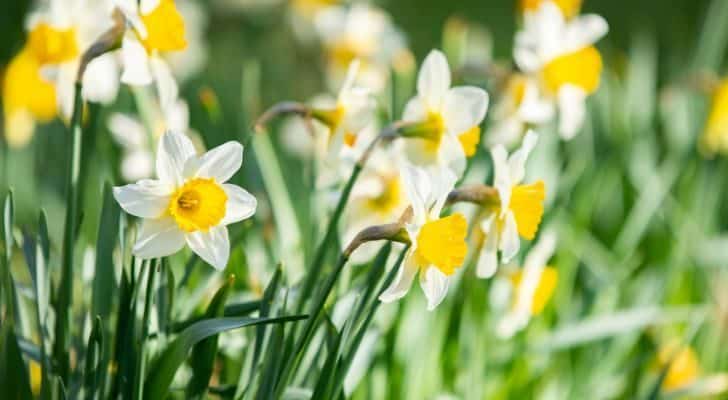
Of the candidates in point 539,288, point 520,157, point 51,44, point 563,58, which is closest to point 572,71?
point 563,58

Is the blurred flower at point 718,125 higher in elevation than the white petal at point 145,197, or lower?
lower

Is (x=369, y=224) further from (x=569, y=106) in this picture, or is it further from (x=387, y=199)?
(x=569, y=106)

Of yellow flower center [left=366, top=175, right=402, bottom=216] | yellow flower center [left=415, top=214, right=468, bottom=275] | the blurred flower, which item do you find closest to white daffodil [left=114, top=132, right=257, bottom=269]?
yellow flower center [left=415, top=214, right=468, bottom=275]

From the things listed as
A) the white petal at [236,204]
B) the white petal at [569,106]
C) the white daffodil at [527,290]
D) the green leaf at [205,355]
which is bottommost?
the white daffodil at [527,290]

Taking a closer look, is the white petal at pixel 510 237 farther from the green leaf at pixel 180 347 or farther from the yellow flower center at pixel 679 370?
the yellow flower center at pixel 679 370

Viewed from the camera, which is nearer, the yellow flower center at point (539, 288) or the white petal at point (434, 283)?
the white petal at point (434, 283)

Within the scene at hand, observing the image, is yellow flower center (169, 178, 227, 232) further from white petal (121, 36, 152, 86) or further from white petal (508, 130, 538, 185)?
white petal (508, 130, 538, 185)

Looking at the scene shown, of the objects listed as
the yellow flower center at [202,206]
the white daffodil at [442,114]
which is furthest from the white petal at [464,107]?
the yellow flower center at [202,206]

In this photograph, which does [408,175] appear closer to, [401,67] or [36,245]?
[36,245]
